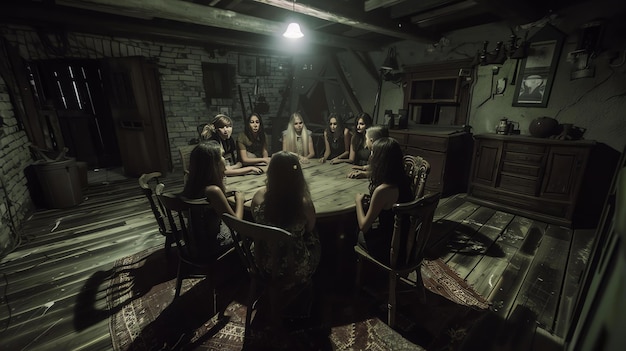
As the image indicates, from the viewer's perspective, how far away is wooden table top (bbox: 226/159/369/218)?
199 cm

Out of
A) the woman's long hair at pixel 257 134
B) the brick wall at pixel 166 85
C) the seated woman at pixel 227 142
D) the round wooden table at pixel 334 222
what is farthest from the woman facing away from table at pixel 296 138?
the brick wall at pixel 166 85

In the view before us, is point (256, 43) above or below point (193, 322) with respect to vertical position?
above

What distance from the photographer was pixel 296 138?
12.0ft

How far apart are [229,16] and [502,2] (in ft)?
10.4

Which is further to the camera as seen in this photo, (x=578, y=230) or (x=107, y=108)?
(x=107, y=108)

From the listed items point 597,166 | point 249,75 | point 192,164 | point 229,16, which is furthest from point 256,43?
point 597,166

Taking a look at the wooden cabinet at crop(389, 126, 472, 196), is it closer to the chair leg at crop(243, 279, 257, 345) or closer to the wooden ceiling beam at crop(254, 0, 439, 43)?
the wooden ceiling beam at crop(254, 0, 439, 43)

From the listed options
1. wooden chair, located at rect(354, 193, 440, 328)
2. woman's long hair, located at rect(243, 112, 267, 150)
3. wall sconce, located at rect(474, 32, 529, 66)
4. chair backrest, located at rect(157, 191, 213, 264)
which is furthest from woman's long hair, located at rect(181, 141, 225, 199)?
wall sconce, located at rect(474, 32, 529, 66)

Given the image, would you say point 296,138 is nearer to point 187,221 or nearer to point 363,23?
point 363,23

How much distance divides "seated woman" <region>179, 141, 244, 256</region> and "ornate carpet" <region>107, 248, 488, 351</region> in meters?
0.50

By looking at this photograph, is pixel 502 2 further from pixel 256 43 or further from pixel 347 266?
pixel 256 43

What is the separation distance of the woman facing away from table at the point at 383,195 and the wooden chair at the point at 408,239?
9 cm

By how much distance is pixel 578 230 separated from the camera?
3.23 meters

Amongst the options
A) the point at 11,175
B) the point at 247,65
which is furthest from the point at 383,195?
the point at 247,65
